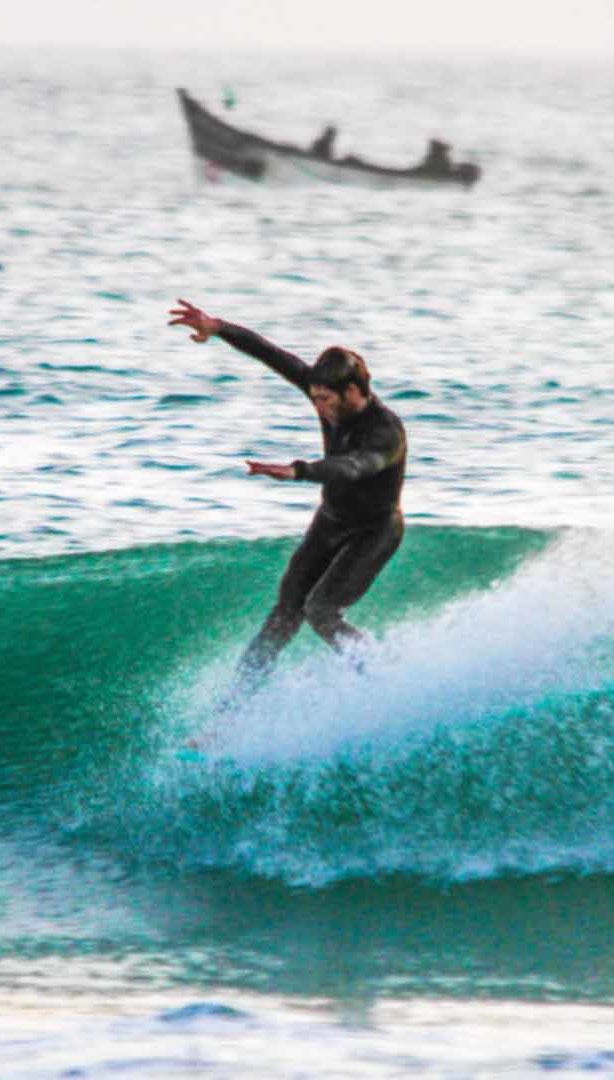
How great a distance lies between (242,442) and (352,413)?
10873mm

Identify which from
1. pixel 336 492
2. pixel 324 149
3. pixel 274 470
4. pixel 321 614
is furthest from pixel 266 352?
pixel 324 149

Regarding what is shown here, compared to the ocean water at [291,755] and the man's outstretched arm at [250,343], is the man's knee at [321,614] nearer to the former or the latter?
the ocean water at [291,755]

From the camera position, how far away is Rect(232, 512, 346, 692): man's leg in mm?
9562

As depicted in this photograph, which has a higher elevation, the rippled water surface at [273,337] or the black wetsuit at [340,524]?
the rippled water surface at [273,337]

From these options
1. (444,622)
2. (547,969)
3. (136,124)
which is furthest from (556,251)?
(136,124)

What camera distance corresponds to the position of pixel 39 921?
9000 millimetres

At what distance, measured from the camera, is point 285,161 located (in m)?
50.9

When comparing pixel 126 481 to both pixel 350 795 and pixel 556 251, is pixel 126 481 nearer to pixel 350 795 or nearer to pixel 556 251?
pixel 350 795

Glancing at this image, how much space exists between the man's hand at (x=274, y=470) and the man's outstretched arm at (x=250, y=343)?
2.48 ft

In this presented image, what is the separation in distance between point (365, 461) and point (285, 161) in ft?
140

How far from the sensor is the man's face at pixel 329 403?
8.99 m

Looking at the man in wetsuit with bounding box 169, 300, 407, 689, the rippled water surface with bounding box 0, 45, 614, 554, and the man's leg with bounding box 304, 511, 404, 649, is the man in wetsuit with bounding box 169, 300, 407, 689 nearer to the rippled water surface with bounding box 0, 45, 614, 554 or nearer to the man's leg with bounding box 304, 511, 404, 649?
the man's leg with bounding box 304, 511, 404, 649

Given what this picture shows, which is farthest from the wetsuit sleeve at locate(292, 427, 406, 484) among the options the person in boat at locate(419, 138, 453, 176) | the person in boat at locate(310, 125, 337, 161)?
the person in boat at locate(419, 138, 453, 176)

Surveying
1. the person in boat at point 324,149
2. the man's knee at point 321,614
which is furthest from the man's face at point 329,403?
the person in boat at point 324,149
